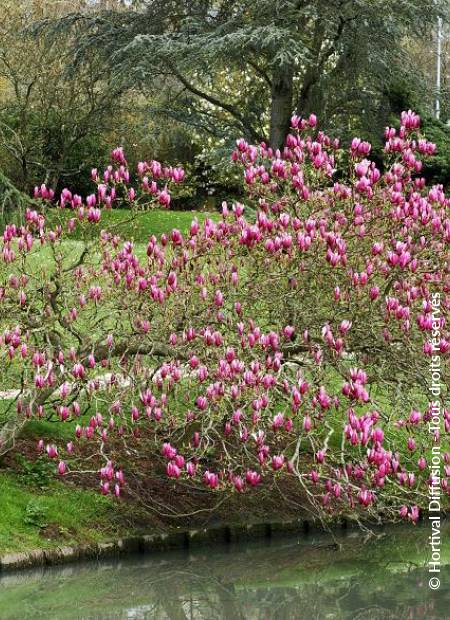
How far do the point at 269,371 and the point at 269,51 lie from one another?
55.0 ft

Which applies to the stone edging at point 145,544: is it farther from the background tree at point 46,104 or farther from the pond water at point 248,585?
the background tree at point 46,104

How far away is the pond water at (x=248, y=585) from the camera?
855cm

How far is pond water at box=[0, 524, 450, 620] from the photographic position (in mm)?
8555

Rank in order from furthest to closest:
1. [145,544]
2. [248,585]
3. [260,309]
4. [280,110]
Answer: [280,110], [260,309], [145,544], [248,585]

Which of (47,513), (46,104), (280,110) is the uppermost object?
(46,104)

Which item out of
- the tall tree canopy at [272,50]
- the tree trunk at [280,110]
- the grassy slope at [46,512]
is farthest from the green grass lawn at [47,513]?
the tree trunk at [280,110]

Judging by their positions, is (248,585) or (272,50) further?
(272,50)

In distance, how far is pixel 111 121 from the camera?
29719mm

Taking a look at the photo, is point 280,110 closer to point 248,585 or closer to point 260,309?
point 260,309

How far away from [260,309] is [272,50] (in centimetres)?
1434

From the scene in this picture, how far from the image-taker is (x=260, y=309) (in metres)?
10.7

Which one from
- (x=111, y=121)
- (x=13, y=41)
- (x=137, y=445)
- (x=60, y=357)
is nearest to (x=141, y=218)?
(x=111, y=121)

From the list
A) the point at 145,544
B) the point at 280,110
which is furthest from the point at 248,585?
the point at 280,110

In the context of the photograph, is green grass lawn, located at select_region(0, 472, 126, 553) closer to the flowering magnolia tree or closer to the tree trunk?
the flowering magnolia tree
